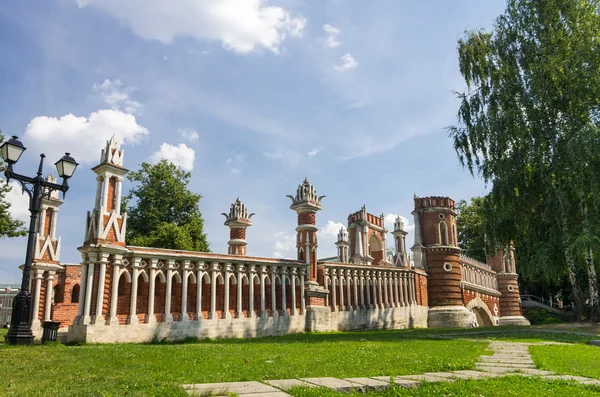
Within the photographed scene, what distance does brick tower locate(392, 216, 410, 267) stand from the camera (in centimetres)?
3478

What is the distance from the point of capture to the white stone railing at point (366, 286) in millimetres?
25172

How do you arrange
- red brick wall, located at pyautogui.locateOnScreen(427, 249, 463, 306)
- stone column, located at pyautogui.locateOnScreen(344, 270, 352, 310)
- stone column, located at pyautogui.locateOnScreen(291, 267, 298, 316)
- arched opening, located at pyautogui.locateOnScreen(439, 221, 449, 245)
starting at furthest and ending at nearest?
arched opening, located at pyautogui.locateOnScreen(439, 221, 449, 245) < red brick wall, located at pyautogui.locateOnScreen(427, 249, 463, 306) < stone column, located at pyautogui.locateOnScreen(344, 270, 352, 310) < stone column, located at pyautogui.locateOnScreen(291, 267, 298, 316)

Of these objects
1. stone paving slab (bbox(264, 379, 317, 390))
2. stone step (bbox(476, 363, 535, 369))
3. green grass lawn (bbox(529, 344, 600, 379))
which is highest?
stone paving slab (bbox(264, 379, 317, 390))

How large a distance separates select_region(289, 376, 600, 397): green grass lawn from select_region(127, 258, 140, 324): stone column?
520 inches

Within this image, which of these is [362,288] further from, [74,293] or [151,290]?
[74,293]

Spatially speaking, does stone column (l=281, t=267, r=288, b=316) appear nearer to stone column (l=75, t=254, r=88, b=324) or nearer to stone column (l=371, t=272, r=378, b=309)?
stone column (l=371, t=272, r=378, b=309)

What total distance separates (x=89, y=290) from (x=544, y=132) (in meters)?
20.9

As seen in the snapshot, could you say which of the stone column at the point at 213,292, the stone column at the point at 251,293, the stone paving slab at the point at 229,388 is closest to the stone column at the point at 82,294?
the stone column at the point at 213,292

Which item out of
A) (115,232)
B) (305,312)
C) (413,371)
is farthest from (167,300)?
(413,371)

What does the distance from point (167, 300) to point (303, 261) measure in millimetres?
7646

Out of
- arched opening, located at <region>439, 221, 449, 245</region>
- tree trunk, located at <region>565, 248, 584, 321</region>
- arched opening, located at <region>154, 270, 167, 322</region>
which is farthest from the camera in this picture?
arched opening, located at <region>439, 221, 449, 245</region>

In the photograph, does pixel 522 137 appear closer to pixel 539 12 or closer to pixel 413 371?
pixel 539 12

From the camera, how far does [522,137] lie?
73.4 ft

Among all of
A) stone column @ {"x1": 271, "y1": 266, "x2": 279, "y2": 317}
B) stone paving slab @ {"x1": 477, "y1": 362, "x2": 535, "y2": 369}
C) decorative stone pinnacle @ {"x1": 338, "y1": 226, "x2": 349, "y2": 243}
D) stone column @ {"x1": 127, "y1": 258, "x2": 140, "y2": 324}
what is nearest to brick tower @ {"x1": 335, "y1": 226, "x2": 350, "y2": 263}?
decorative stone pinnacle @ {"x1": 338, "y1": 226, "x2": 349, "y2": 243}
